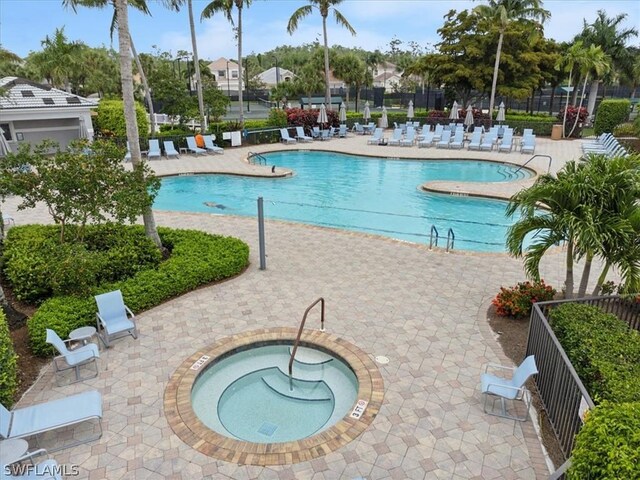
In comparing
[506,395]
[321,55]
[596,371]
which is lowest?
[506,395]

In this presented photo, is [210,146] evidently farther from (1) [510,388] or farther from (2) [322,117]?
(1) [510,388]

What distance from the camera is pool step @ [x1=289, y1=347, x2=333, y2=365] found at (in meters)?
7.00

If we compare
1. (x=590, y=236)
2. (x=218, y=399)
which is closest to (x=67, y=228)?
(x=218, y=399)

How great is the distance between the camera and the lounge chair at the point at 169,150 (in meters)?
23.4

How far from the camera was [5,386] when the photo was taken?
5.51 m

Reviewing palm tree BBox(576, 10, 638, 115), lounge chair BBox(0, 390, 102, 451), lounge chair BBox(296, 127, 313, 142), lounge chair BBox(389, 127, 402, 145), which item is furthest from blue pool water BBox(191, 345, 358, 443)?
palm tree BBox(576, 10, 638, 115)

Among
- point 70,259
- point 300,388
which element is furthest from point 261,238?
point 300,388

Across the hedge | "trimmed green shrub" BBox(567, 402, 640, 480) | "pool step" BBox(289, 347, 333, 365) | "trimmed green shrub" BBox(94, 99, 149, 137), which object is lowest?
"pool step" BBox(289, 347, 333, 365)

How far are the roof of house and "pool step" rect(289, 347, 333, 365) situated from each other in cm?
2214

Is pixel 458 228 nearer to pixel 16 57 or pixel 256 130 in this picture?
pixel 16 57

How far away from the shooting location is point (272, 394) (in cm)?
646

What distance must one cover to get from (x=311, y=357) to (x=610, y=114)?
29832 millimetres

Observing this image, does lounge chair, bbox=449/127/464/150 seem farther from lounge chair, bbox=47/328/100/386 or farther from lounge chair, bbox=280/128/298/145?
lounge chair, bbox=47/328/100/386

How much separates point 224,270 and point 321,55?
4446cm
